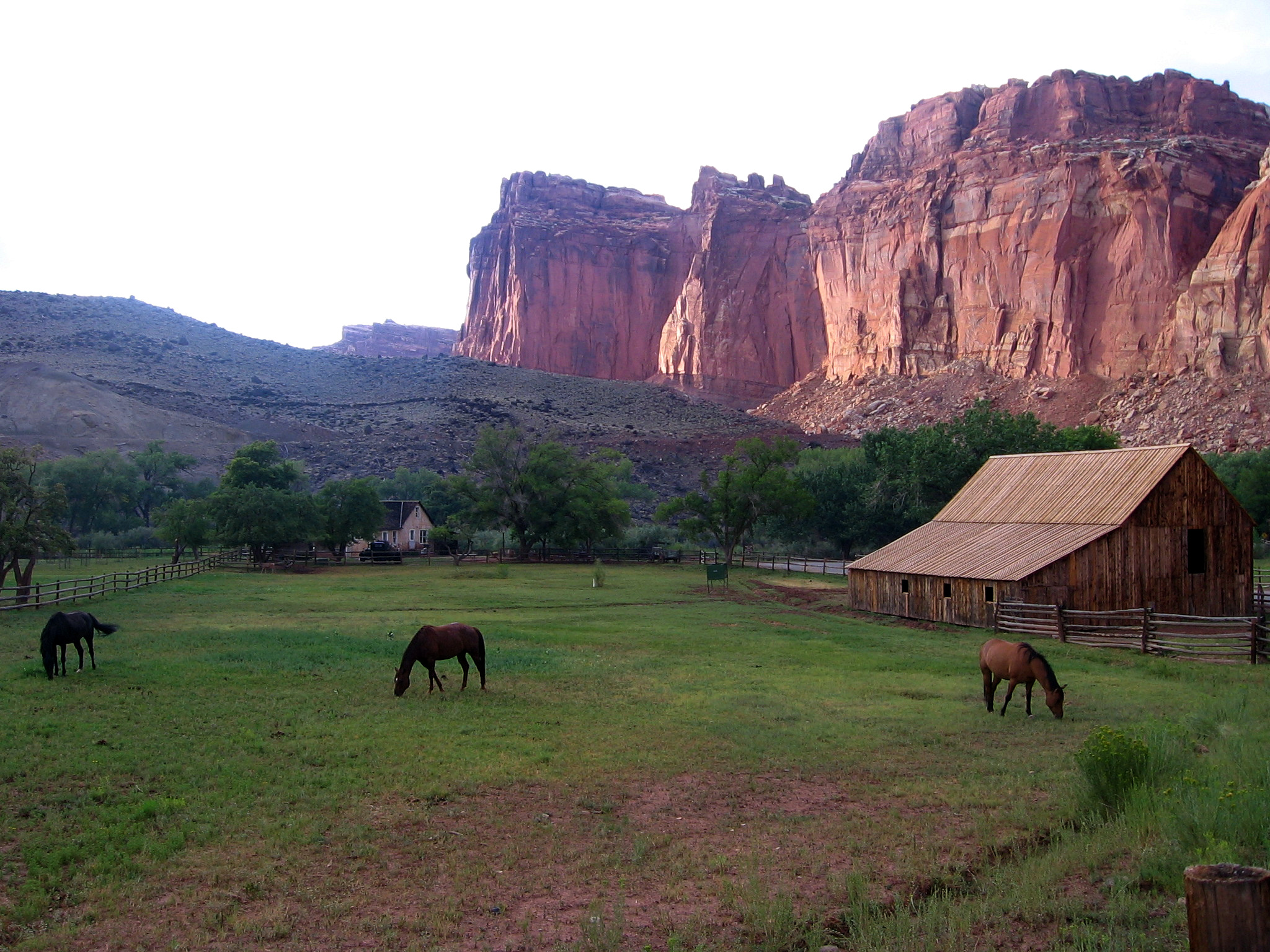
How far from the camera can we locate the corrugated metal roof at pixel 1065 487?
84.4 feet

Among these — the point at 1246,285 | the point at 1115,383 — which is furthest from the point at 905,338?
the point at 1246,285

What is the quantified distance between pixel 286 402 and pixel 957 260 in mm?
75283

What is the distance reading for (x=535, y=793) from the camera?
367 inches

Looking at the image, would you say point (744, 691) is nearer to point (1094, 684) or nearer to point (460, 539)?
point (1094, 684)

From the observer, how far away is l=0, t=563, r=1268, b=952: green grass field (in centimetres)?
631

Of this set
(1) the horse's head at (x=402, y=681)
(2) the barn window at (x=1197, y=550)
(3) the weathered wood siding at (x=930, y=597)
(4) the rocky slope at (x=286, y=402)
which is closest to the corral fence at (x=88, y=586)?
(1) the horse's head at (x=402, y=681)

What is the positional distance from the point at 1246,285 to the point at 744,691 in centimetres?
8520

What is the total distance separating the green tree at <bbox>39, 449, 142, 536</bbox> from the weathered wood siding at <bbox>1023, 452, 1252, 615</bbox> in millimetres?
63239

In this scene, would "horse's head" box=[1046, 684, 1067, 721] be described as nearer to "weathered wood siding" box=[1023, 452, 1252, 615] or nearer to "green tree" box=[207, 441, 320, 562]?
"weathered wood siding" box=[1023, 452, 1252, 615]

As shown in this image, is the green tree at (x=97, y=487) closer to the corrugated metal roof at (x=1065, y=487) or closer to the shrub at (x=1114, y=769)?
the corrugated metal roof at (x=1065, y=487)

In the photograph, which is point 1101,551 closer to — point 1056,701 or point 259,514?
point 1056,701

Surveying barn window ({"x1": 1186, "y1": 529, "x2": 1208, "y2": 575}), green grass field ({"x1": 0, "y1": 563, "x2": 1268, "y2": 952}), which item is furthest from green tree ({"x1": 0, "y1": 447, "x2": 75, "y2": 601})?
barn window ({"x1": 1186, "y1": 529, "x2": 1208, "y2": 575})

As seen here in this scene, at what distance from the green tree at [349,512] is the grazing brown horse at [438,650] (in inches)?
1739

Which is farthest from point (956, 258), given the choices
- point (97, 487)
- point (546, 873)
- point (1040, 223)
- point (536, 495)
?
point (546, 873)
